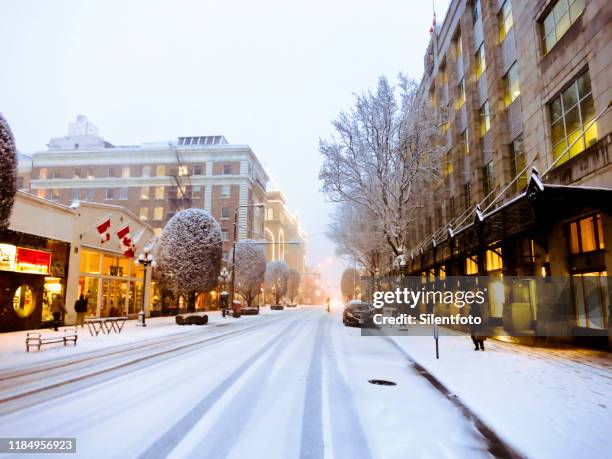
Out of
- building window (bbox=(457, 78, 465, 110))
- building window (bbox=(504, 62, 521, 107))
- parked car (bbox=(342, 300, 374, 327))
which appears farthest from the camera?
building window (bbox=(457, 78, 465, 110))

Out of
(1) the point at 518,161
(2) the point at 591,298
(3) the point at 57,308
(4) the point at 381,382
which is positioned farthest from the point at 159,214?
(2) the point at 591,298

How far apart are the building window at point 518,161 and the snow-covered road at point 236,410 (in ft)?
34.5

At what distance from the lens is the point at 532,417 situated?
554cm

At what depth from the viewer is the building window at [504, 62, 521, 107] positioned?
17.0 meters

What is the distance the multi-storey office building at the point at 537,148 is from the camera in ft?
35.8

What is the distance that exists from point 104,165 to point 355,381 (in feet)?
202

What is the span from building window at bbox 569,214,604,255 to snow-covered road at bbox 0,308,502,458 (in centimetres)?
723

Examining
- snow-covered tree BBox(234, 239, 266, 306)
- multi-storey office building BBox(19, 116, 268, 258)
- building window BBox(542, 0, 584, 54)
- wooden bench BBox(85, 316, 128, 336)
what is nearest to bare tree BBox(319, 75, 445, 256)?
building window BBox(542, 0, 584, 54)

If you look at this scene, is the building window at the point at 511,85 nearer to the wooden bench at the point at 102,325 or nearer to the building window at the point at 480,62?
the building window at the point at 480,62

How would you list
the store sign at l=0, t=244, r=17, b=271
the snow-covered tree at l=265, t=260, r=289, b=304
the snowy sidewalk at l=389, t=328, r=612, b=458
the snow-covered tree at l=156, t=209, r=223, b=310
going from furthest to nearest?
the snow-covered tree at l=265, t=260, r=289, b=304 < the snow-covered tree at l=156, t=209, r=223, b=310 < the store sign at l=0, t=244, r=17, b=271 < the snowy sidewalk at l=389, t=328, r=612, b=458

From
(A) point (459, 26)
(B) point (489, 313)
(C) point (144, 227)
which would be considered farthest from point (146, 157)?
(B) point (489, 313)

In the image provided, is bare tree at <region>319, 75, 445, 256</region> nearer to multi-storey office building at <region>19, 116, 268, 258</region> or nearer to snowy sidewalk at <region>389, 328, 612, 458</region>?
snowy sidewalk at <region>389, 328, 612, 458</region>

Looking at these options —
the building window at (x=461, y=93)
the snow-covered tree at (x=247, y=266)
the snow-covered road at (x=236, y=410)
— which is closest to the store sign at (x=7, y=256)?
the snow-covered road at (x=236, y=410)

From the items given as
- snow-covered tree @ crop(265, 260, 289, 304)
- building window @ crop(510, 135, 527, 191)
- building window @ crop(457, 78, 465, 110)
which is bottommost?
snow-covered tree @ crop(265, 260, 289, 304)
